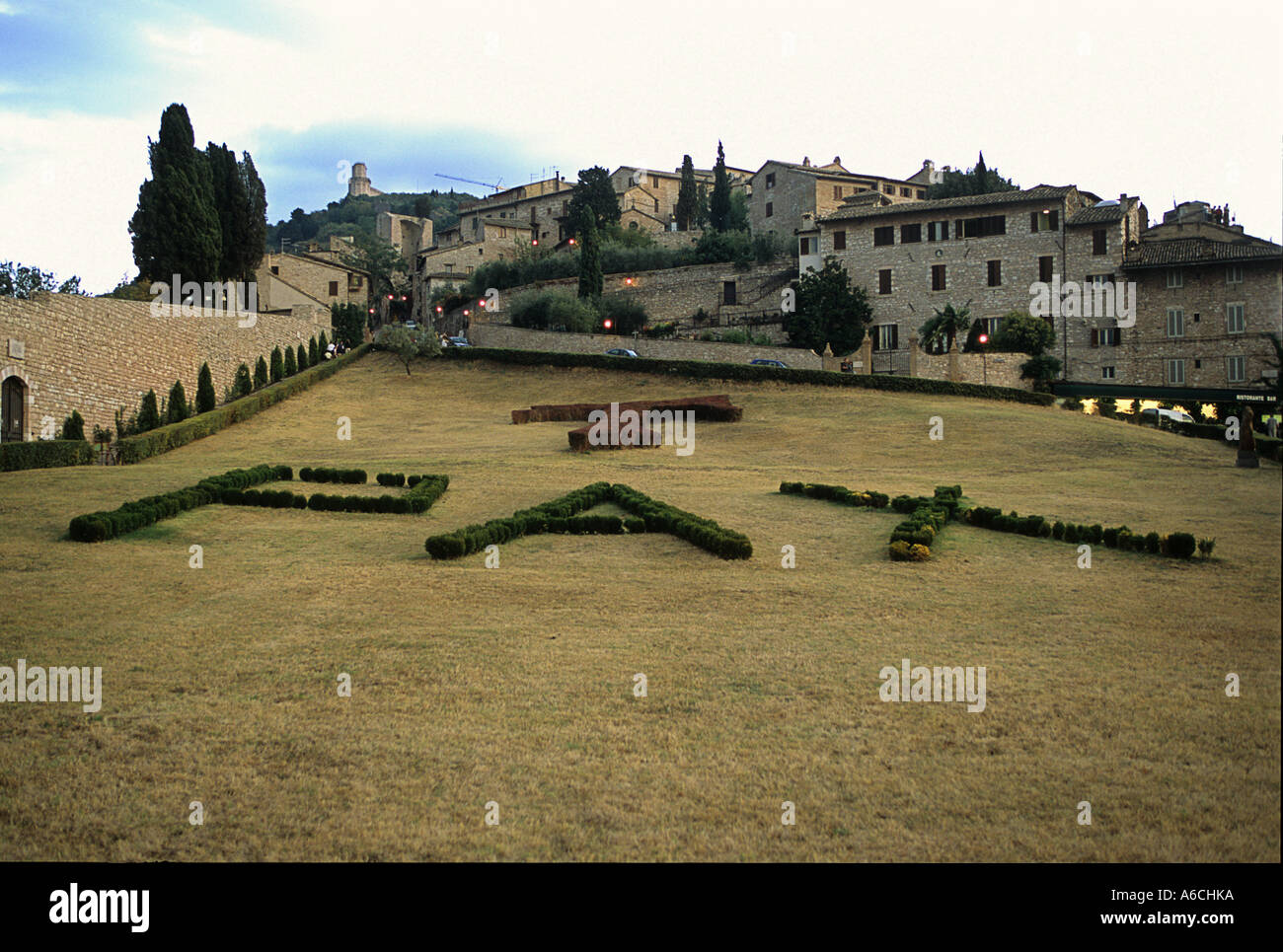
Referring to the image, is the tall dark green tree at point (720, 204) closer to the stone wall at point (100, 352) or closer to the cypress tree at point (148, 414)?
the stone wall at point (100, 352)

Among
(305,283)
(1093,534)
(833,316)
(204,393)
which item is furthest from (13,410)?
(305,283)

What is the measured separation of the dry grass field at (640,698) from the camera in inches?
278

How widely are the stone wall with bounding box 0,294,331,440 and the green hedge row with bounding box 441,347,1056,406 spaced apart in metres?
16.1

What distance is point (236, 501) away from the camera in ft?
75.7

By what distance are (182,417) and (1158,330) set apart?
52.8 m

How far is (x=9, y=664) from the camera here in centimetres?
1118

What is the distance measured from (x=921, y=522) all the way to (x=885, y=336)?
50846 mm

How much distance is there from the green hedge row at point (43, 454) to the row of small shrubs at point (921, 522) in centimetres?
2359

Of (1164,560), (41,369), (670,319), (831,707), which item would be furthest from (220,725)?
(670,319)

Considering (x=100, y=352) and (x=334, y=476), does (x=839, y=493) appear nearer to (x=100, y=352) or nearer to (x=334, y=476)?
(x=334, y=476)

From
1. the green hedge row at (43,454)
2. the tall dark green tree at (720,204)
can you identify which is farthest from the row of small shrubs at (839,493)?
the tall dark green tree at (720,204)

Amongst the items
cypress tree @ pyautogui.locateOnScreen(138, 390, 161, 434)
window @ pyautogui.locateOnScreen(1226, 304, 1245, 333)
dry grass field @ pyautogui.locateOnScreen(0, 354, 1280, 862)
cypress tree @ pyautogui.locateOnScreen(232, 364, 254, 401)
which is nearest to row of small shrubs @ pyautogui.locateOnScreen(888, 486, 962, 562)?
dry grass field @ pyautogui.locateOnScreen(0, 354, 1280, 862)

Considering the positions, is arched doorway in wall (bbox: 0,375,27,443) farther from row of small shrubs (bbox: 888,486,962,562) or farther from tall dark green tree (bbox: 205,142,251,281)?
tall dark green tree (bbox: 205,142,251,281)
